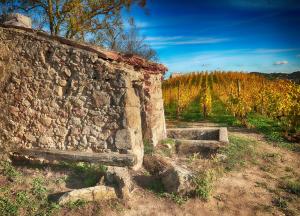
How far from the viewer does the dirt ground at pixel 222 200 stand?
4898 millimetres

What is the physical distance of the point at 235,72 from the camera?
3294 cm

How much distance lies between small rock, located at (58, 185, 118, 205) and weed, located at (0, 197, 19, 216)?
0.68 meters

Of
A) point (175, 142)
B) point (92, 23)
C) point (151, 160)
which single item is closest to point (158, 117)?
point (175, 142)

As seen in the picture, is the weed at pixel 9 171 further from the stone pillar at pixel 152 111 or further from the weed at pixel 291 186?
the weed at pixel 291 186

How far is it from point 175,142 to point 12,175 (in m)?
4.13

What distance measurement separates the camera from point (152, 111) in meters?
7.66

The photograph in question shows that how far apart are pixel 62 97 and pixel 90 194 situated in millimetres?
2049

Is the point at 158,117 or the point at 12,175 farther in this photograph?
the point at 158,117

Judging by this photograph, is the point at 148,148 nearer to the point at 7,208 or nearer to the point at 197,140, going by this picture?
the point at 197,140

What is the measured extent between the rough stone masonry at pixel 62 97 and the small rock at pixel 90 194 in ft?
3.08

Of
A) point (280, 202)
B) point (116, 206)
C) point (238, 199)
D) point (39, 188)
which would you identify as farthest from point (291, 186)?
point (39, 188)

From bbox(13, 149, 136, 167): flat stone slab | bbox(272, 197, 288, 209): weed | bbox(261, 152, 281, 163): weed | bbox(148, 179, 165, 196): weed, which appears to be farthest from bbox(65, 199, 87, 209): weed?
bbox(261, 152, 281, 163): weed

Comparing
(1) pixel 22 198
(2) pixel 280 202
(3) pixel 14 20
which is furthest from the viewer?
(3) pixel 14 20

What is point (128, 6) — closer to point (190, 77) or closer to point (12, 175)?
point (12, 175)
